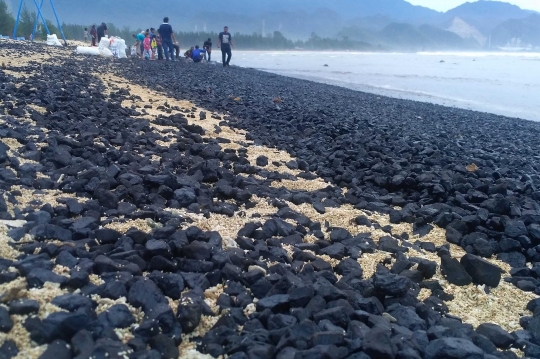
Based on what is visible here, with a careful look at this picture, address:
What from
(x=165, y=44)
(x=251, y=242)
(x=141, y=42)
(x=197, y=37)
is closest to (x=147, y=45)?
(x=141, y=42)

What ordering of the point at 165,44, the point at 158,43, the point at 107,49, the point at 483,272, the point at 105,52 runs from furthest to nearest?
the point at 158,43 → the point at 165,44 → the point at 107,49 → the point at 105,52 → the point at 483,272

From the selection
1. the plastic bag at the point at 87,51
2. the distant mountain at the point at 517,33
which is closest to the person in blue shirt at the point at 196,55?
the plastic bag at the point at 87,51

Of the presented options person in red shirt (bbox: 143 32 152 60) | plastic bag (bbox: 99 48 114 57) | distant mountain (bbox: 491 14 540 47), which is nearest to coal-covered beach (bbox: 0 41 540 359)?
plastic bag (bbox: 99 48 114 57)

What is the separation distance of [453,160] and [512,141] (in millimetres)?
3292

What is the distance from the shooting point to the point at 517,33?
581 feet

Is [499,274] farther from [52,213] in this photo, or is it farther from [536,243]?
[52,213]

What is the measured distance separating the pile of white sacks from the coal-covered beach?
13.4 metres

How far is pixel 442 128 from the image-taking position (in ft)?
30.3

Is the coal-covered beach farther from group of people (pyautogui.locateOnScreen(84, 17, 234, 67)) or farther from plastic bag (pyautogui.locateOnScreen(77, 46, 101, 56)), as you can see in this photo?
group of people (pyautogui.locateOnScreen(84, 17, 234, 67))

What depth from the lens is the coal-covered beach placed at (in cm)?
218

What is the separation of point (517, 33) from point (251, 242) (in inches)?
8026

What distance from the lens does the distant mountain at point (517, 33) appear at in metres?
169

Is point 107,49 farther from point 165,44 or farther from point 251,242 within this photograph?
point 251,242

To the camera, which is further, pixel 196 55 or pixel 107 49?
pixel 196 55
